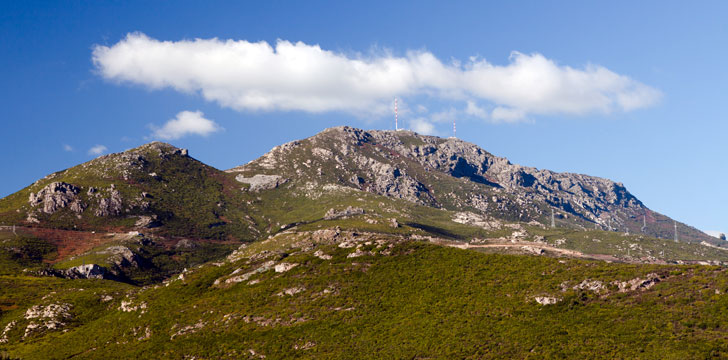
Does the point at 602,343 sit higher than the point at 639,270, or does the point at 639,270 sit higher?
the point at 639,270

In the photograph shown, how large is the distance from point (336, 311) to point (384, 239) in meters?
32.2

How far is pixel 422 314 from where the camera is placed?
95.7 metres

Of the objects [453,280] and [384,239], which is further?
[384,239]

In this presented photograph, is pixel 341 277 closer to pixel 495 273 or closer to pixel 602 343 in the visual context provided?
pixel 495 273

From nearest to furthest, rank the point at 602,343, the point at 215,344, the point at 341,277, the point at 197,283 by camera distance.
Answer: the point at 602,343 → the point at 215,344 → the point at 341,277 → the point at 197,283

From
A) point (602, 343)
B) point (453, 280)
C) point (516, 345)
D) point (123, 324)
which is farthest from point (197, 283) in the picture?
point (602, 343)

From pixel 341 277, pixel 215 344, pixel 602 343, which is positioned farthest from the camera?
pixel 341 277

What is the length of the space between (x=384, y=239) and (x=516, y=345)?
2129 inches

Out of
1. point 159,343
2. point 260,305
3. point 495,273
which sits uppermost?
point 495,273

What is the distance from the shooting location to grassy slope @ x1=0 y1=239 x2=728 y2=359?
77.4m

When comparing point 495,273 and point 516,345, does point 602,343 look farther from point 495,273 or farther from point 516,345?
point 495,273

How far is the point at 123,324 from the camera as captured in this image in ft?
388

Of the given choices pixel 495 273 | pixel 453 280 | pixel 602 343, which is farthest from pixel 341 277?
pixel 602 343

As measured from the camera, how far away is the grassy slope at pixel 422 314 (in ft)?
254
